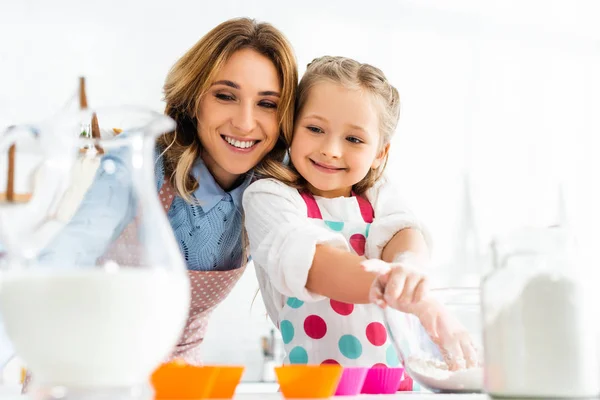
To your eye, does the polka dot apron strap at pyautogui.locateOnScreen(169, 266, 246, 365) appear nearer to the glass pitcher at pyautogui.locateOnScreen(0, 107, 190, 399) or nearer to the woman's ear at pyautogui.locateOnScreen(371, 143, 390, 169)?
the woman's ear at pyautogui.locateOnScreen(371, 143, 390, 169)

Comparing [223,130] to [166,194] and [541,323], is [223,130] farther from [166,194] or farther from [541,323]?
[541,323]

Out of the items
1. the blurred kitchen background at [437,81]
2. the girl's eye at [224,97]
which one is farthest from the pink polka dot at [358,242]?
the blurred kitchen background at [437,81]

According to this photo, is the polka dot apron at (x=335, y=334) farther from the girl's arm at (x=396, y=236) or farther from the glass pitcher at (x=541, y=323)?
the glass pitcher at (x=541, y=323)

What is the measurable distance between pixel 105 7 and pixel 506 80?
1879mm

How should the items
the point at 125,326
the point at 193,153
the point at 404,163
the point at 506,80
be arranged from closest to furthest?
the point at 125,326, the point at 193,153, the point at 404,163, the point at 506,80

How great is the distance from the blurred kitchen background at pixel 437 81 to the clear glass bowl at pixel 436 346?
1.93 m

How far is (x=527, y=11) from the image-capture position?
350 cm

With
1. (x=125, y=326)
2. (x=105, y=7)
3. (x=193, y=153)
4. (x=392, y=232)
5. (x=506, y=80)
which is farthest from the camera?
(x=506, y=80)

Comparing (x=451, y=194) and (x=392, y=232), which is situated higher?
(x=392, y=232)

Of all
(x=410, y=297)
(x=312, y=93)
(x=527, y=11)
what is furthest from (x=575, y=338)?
(x=527, y=11)

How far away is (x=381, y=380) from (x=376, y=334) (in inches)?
11.9

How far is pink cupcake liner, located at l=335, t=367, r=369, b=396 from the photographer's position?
0.78 m

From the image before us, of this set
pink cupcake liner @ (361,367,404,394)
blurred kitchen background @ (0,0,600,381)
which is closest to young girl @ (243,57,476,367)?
pink cupcake liner @ (361,367,404,394)

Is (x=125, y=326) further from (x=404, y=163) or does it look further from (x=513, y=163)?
(x=513, y=163)
